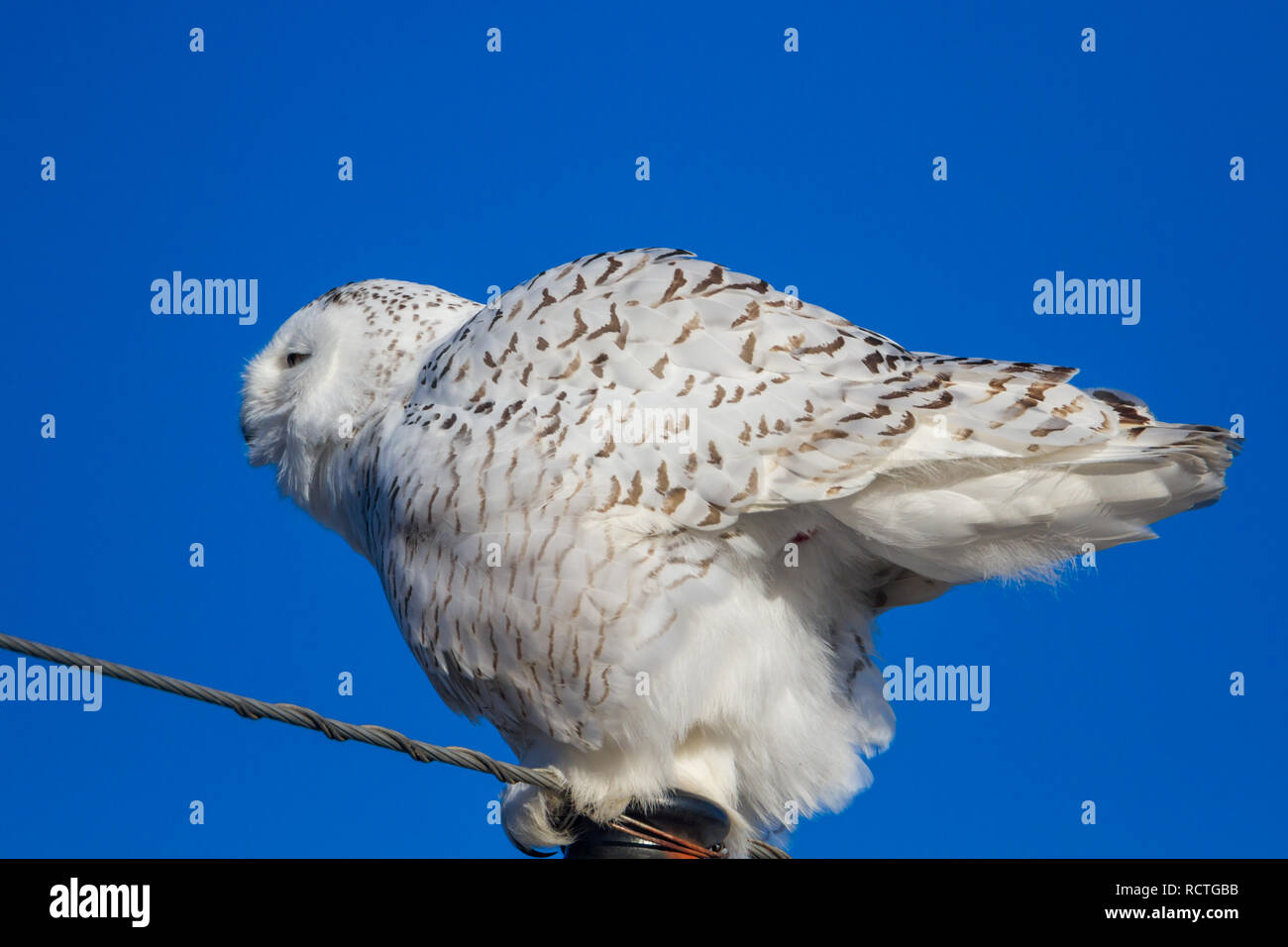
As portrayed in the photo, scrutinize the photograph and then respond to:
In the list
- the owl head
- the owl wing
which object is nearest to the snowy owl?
the owl wing

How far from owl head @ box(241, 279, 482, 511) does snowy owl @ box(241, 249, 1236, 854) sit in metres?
0.45

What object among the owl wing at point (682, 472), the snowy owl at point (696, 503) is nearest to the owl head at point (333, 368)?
the snowy owl at point (696, 503)

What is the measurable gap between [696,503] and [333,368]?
6.20 ft

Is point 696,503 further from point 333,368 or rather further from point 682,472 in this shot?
point 333,368

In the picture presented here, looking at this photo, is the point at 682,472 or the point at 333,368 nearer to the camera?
the point at 682,472

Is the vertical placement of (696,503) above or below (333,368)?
below

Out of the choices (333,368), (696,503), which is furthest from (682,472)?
(333,368)

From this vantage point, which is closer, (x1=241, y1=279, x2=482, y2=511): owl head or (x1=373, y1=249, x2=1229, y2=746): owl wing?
(x1=373, y1=249, x2=1229, y2=746): owl wing

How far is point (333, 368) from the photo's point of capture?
5387 millimetres

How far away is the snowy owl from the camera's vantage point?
4148mm

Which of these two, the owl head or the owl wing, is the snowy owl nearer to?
the owl wing

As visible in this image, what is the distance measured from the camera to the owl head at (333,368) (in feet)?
17.3
